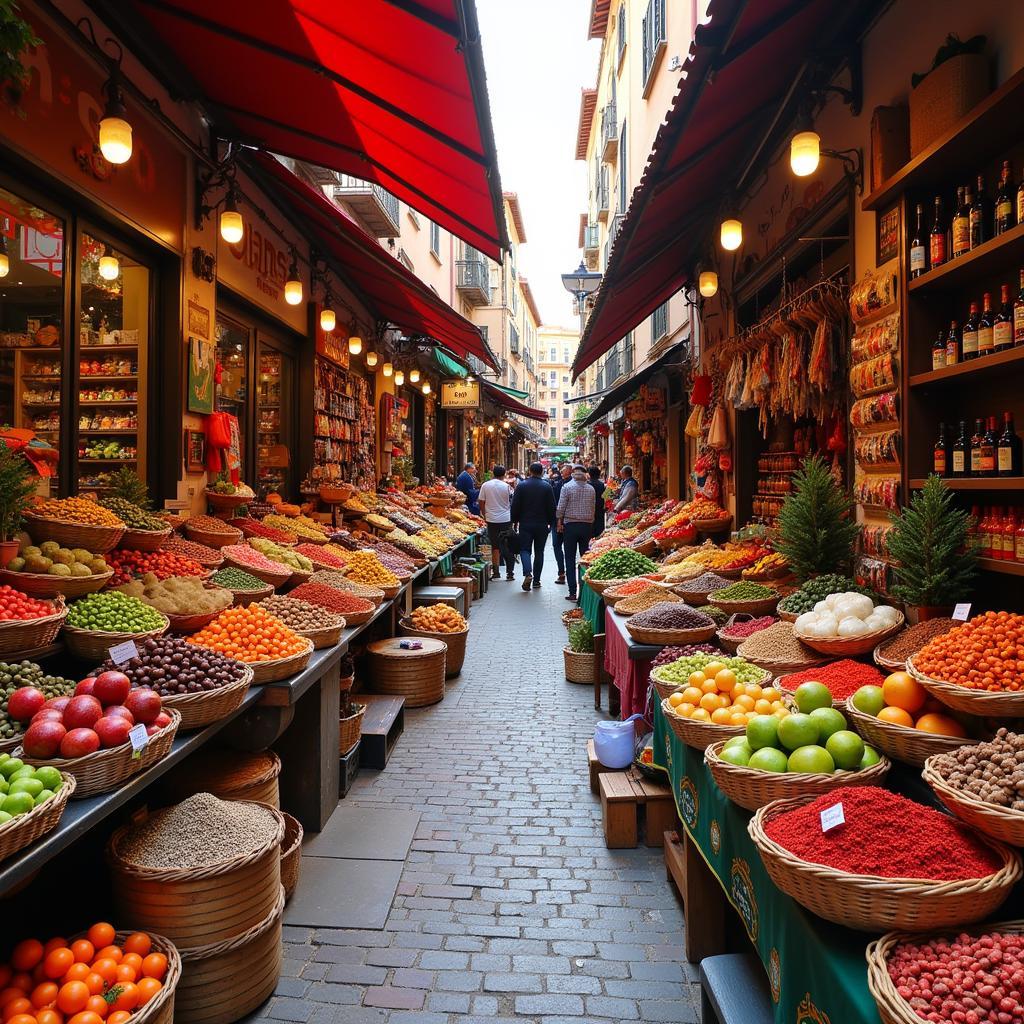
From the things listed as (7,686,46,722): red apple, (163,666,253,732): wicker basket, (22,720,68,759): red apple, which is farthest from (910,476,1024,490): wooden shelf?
(7,686,46,722): red apple

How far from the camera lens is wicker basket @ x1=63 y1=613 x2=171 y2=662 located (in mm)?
3592

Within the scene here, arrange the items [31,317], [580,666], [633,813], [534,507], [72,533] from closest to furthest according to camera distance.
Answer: [72,533] < [633,813] < [31,317] < [580,666] < [534,507]

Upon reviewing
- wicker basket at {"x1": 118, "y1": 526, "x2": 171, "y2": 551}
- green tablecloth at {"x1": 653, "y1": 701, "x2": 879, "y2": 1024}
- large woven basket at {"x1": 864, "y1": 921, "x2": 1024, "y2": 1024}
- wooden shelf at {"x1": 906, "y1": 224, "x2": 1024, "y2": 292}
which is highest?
wooden shelf at {"x1": 906, "y1": 224, "x2": 1024, "y2": 292}

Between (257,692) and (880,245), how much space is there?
4.41 meters

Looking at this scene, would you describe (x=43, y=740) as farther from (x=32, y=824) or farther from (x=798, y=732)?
(x=798, y=732)

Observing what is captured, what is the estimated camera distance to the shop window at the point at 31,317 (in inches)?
189

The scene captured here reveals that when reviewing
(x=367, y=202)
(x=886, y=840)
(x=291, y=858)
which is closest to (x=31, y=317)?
(x=291, y=858)

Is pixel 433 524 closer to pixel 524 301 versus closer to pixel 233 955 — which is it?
pixel 233 955

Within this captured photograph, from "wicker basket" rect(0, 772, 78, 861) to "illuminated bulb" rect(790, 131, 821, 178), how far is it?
16.8ft

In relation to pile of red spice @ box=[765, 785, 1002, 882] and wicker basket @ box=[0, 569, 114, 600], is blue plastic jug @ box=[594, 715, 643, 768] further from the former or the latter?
wicker basket @ box=[0, 569, 114, 600]

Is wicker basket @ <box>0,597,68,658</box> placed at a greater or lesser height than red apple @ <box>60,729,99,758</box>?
greater

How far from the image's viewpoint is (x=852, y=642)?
382cm

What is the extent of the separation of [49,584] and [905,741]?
149 inches

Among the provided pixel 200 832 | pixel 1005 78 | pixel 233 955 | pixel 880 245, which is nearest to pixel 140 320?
pixel 200 832
